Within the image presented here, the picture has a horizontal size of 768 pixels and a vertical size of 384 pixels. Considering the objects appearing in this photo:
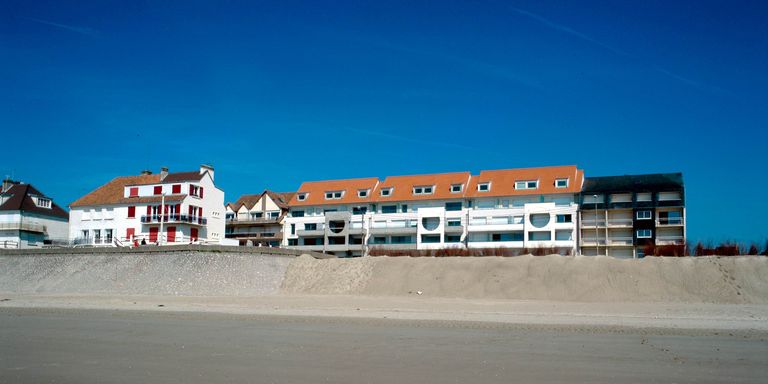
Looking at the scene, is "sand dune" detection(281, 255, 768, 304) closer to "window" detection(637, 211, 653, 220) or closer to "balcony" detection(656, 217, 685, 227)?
"balcony" detection(656, 217, 685, 227)

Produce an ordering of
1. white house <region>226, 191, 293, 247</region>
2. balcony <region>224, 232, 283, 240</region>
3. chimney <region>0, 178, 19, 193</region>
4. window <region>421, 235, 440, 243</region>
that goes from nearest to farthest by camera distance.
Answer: window <region>421, 235, 440, 243</region>
chimney <region>0, 178, 19, 193</region>
balcony <region>224, 232, 283, 240</region>
white house <region>226, 191, 293, 247</region>

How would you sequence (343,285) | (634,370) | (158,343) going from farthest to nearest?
(343,285) < (158,343) < (634,370)

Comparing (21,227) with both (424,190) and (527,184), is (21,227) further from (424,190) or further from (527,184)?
(527,184)

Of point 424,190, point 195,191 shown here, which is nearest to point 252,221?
point 195,191

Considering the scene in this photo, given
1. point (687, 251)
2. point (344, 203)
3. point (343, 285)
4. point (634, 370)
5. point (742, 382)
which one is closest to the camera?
point (742, 382)

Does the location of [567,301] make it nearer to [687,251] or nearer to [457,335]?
[457,335]

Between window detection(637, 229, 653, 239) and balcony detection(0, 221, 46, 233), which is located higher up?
balcony detection(0, 221, 46, 233)

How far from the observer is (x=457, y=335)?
862 inches

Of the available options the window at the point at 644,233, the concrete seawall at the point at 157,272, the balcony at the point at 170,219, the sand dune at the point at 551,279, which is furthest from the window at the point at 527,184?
the balcony at the point at 170,219

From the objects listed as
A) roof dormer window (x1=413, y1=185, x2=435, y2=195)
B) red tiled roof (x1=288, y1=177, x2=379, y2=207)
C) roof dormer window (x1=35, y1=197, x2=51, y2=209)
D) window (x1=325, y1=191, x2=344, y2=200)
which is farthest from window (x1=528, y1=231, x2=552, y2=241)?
roof dormer window (x1=35, y1=197, x2=51, y2=209)

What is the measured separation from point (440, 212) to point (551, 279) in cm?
4047

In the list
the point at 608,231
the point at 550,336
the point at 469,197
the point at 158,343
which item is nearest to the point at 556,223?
the point at 608,231

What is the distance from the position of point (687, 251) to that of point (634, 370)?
43577 mm

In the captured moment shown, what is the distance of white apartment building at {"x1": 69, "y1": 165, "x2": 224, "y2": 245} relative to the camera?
70500 millimetres
